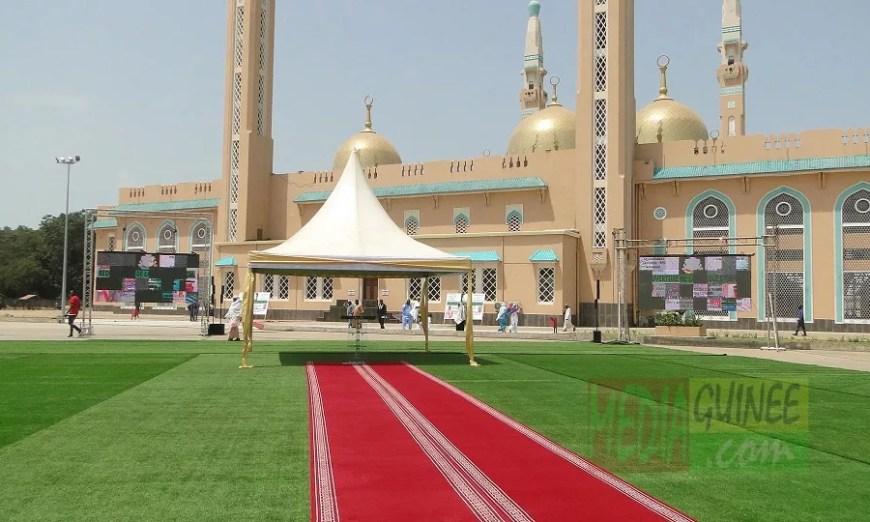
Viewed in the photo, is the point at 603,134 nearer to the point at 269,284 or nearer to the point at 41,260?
the point at 269,284

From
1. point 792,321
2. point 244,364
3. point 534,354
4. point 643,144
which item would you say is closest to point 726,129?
point 643,144

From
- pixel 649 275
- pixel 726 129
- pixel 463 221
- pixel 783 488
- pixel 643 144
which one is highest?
pixel 726 129

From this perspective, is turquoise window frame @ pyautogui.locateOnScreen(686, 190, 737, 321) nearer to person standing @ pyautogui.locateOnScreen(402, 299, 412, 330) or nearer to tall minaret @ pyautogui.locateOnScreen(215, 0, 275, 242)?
person standing @ pyautogui.locateOnScreen(402, 299, 412, 330)

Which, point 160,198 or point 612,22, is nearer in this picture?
point 612,22

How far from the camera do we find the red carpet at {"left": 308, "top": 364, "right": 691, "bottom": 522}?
14.9 feet

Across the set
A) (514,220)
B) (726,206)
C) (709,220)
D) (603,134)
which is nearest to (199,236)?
(514,220)

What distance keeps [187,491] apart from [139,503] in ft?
1.11

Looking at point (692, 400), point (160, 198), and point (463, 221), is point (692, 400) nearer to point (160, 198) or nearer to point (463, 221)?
point (463, 221)

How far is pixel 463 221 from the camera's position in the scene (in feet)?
117

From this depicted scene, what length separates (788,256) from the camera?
94.8ft

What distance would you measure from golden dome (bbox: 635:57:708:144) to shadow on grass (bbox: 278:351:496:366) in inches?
858

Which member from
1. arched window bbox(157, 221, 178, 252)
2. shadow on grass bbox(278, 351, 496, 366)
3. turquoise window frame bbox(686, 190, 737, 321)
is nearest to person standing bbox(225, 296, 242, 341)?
shadow on grass bbox(278, 351, 496, 366)

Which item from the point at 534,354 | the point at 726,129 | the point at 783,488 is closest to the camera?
the point at 783,488

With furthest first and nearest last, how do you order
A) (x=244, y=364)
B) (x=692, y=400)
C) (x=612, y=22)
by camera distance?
1. (x=612, y=22)
2. (x=244, y=364)
3. (x=692, y=400)
